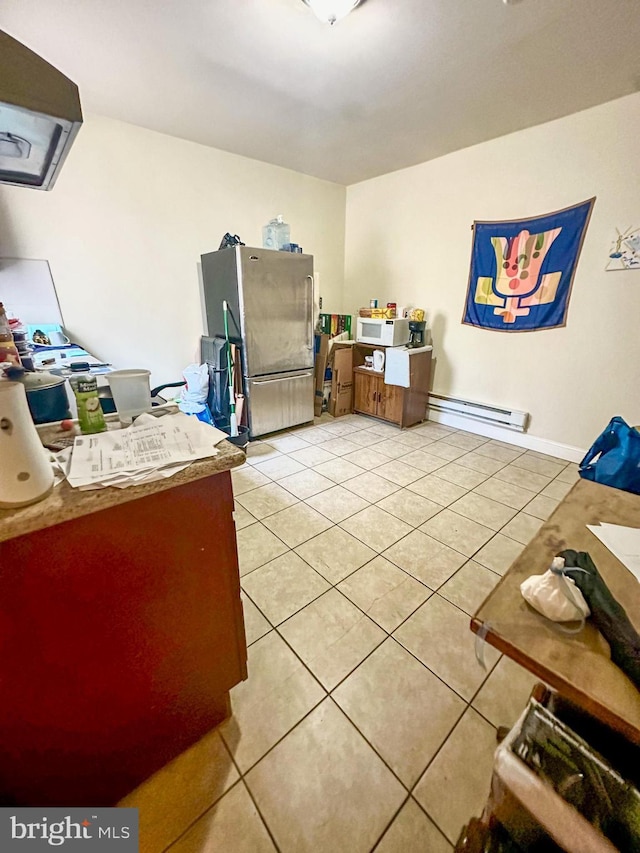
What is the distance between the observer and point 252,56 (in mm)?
1983

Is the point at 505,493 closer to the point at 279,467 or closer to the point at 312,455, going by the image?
the point at 312,455

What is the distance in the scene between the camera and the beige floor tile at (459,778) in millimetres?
960

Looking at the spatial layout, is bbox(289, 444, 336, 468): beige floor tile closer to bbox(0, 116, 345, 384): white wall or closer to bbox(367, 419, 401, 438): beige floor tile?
bbox(367, 419, 401, 438): beige floor tile

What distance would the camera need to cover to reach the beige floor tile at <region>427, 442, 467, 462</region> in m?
3.12

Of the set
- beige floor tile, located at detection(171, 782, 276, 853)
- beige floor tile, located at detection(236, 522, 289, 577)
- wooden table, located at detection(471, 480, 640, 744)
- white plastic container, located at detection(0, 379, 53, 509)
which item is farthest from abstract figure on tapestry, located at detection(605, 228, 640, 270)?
beige floor tile, located at detection(171, 782, 276, 853)

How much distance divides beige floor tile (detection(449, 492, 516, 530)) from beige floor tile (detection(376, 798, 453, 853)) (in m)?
1.51

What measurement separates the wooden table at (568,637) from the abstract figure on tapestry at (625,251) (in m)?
2.62

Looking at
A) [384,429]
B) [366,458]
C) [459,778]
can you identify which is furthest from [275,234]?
[459,778]

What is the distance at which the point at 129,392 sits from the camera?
110cm

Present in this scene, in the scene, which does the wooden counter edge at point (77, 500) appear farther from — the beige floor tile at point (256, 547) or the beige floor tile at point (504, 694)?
the beige floor tile at point (504, 694)

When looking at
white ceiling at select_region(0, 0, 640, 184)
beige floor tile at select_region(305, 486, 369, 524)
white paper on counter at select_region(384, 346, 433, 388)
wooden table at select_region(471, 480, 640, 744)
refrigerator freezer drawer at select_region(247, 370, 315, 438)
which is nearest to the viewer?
wooden table at select_region(471, 480, 640, 744)

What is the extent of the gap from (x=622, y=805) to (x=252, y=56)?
323cm

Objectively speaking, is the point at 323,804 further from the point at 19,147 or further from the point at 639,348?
the point at 639,348

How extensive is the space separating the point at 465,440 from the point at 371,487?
1.50m
